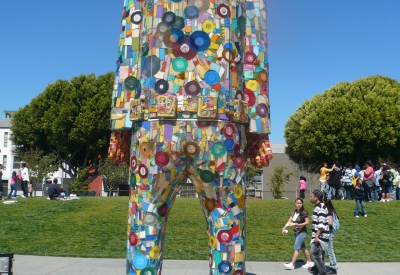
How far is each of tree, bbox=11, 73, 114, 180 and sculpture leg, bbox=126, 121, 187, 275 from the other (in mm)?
25057

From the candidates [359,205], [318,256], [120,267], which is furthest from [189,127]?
[359,205]

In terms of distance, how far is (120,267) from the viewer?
8.45 m

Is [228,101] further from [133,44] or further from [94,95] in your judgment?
[94,95]

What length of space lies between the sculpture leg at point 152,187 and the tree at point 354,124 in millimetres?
26643

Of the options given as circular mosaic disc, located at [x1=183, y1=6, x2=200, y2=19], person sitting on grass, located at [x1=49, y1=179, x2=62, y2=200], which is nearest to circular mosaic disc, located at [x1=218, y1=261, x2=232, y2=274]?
circular mosaic disc, located at [x1=183, y1=6, x2=200, y2=19]

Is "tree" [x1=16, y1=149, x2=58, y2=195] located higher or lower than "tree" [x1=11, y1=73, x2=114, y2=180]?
lower

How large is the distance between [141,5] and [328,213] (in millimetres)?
5268

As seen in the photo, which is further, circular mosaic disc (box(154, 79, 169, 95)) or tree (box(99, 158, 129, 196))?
tree (box(99, 158, 129, 196))

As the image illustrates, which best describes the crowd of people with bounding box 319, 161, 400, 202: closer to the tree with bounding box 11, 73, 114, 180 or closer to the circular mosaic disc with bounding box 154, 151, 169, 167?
the circular mosaic disc with bounding box 154, 151, 169, 167

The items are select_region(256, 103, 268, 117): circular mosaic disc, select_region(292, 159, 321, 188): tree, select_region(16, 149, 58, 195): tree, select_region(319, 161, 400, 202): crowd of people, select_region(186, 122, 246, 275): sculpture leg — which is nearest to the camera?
select_region(186, 122, 246, 275): sculpture leg

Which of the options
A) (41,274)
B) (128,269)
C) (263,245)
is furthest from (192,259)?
(128,269)

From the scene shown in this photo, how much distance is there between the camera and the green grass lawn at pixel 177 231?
33.5 ft

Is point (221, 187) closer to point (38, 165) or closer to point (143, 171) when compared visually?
point (143, 171)

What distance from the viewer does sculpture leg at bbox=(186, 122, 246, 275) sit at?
12.8 ft
